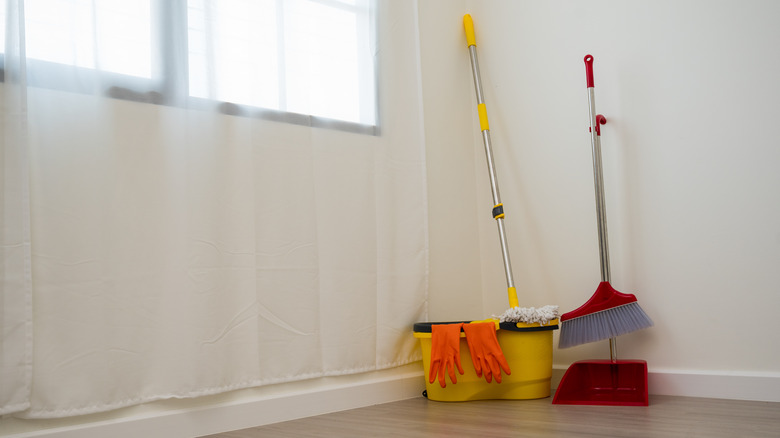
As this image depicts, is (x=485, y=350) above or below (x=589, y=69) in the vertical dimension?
below

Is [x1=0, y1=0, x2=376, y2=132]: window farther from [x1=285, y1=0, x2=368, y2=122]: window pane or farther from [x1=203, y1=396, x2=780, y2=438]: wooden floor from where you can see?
[x1=203, y1=396, x2=780, y2=438]: wooden floor

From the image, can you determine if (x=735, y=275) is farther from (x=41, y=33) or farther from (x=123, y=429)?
(x=41, y=33)

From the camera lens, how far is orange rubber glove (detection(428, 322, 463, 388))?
195 centimetres

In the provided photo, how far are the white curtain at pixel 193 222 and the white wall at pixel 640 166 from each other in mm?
317

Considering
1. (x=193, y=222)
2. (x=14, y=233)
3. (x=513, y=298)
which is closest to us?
(x=14, y=233)

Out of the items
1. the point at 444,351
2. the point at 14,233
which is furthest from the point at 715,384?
the point at 14,233

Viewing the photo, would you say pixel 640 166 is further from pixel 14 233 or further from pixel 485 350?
pixel 14 233

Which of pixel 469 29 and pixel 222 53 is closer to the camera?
pixel 222 53

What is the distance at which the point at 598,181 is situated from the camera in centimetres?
200

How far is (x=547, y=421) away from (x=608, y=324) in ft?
1.41

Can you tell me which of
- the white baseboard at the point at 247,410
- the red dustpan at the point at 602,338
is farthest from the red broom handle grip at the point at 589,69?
the white baseboard at the point at 247,410

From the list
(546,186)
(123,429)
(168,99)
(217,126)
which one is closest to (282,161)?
(217,126)

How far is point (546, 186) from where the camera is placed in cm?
229

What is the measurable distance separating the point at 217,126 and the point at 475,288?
46.2 inches
